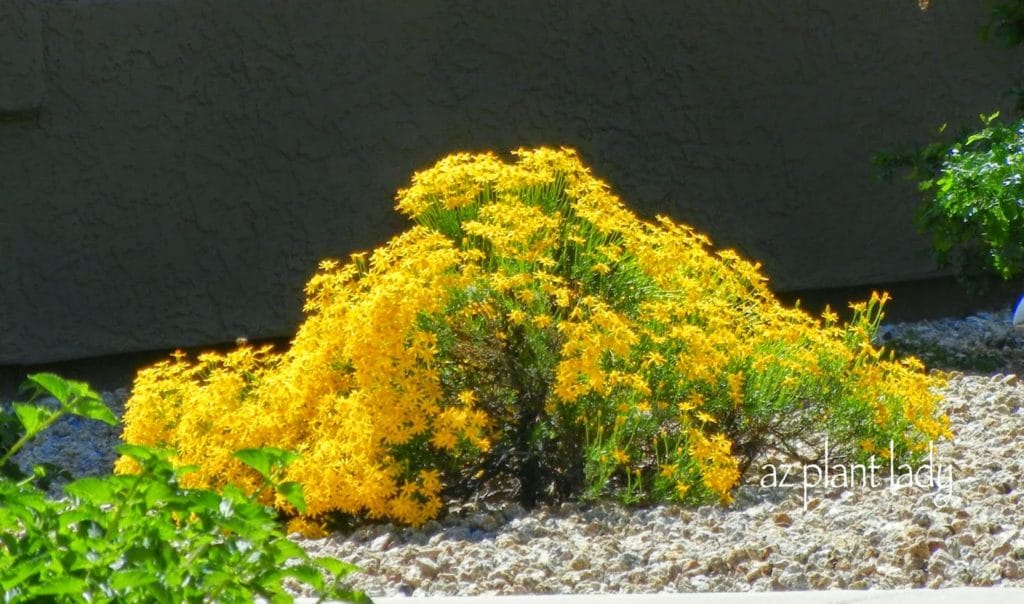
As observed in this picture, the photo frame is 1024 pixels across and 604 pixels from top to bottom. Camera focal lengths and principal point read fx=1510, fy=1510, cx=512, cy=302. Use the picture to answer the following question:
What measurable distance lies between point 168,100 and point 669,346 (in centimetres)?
329

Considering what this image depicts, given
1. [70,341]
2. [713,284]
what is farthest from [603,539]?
[70,341]

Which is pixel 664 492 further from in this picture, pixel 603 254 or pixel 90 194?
pixel 90 194

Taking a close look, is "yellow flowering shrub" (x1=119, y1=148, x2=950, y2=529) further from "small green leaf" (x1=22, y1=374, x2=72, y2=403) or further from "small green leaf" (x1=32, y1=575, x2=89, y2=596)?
"small green leaf" (x1=32, y1=575, x2=89, y2=596)

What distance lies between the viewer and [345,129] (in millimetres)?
7105

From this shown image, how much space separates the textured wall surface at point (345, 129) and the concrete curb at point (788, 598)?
4.07 meters

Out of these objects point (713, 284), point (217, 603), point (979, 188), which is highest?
point (979, 188)

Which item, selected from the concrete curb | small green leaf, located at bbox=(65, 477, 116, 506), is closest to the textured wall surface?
the concrete curb

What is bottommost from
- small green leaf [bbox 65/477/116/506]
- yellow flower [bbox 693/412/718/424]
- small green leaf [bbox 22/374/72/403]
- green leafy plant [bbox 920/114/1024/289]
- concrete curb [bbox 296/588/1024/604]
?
concrete curb [bbox 296/588/1024/604]

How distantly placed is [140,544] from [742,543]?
1.96 m

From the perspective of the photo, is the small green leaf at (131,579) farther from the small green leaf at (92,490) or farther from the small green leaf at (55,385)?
the small green leaf at (55,385)

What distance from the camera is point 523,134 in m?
7.32

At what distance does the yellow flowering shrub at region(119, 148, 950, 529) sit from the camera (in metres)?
4.20

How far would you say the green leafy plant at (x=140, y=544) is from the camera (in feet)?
6.81

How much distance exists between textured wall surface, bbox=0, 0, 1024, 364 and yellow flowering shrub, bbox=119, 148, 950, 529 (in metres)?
2.17
